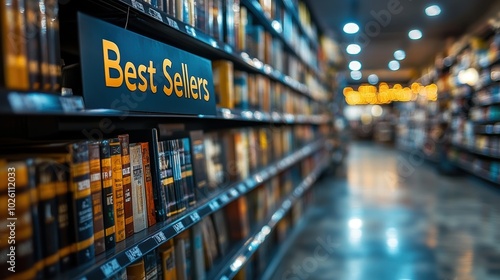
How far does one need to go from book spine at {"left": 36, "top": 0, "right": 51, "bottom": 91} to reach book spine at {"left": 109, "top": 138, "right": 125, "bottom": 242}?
33cm

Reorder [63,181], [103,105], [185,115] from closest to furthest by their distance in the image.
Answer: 1. [63,181]
2. [103,105]
3. [185,115]

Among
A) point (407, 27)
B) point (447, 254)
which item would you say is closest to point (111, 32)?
point (447, 254)

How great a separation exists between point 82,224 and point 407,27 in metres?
8.84

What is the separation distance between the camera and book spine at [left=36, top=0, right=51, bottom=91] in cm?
88

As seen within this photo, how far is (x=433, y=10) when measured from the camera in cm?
716

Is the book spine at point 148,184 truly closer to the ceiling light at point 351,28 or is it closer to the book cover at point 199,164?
the book cover at point 199,164

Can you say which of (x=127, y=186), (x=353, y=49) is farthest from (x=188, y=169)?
(x=353, y=49)

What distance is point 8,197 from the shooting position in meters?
0.84

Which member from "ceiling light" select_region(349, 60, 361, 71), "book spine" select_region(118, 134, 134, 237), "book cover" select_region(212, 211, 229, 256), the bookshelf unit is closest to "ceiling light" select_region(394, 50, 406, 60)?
"ceiling light" select_region(349, 60, 361, 71)

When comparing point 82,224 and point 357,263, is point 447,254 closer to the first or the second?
point 357,263

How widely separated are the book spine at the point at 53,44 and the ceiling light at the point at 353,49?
11.0 meters

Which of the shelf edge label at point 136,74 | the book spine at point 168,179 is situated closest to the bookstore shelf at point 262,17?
the shelf edge label at point 136,74

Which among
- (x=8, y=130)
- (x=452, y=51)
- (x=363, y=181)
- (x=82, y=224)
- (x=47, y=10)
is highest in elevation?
(x=452, y=51)

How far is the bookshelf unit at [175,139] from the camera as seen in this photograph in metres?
0.94
